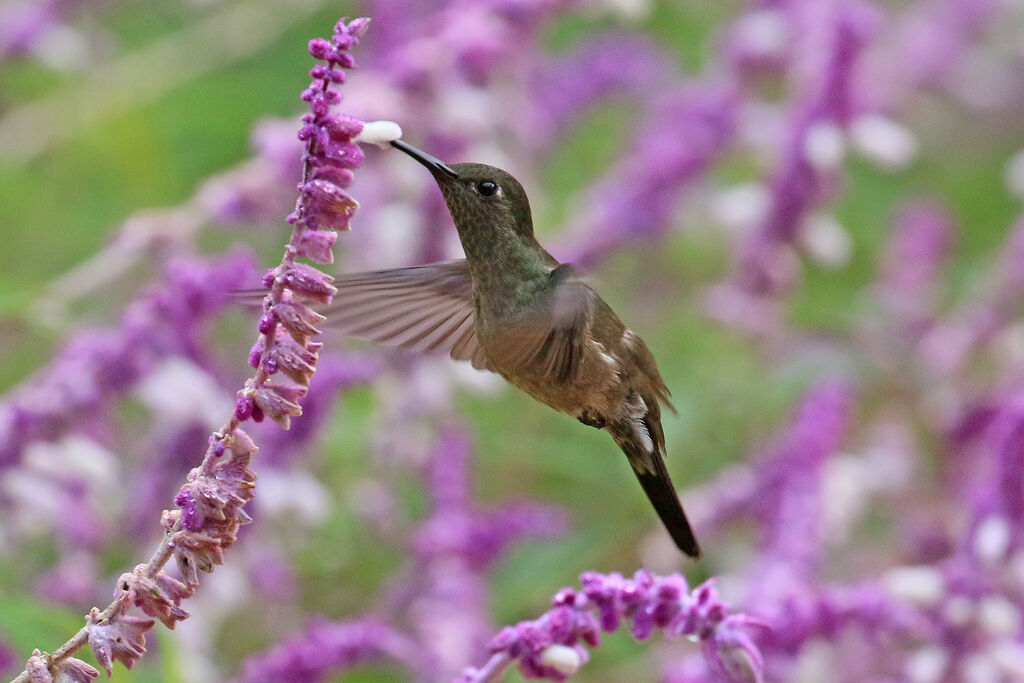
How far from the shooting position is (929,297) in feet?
12.5

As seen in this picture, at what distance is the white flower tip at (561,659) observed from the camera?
4.93ft

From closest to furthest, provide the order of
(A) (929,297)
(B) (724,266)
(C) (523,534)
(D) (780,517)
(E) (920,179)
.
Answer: (D) (780,517) → (C) (523,534) → (A) (929,297) → (B) (724,266) → (E) (920,179)

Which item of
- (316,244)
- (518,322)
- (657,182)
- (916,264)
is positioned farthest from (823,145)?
(316,244)

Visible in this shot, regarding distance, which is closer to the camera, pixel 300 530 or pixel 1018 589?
pixel 1018 589

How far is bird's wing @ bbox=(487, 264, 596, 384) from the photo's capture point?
5.98 ft

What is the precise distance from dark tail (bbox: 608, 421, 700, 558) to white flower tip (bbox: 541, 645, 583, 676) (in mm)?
513

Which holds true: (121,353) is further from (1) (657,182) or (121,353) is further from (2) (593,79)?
(2) (593,79)

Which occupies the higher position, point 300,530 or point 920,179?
point 920,179

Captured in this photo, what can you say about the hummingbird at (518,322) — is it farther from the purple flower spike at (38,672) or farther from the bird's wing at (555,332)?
the purple flower spike at (38,672)

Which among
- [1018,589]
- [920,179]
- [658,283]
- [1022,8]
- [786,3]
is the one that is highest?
[1022,8]

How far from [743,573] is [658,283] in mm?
1309

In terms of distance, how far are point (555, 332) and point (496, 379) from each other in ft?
4.61

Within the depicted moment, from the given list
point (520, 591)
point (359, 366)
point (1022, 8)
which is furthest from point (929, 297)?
point (1022, 8)

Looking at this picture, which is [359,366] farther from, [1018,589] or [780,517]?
[1018,589]
